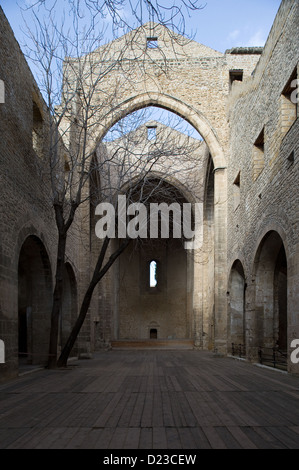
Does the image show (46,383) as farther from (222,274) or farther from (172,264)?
(172,264)

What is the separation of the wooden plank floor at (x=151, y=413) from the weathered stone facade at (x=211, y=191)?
171 cm

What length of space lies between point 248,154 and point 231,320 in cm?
553

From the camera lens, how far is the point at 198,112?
17.3 meters

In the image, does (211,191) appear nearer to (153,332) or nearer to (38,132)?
(38,132)

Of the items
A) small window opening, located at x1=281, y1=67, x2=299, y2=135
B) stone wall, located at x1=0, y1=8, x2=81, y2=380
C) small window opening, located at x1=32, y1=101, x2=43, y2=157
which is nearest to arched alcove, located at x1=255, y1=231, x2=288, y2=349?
small window opening, located at x1=281, y1=67, x2=299, y2=135

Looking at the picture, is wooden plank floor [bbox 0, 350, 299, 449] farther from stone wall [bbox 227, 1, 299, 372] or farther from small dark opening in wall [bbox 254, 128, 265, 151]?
small dark opening in wall [bbox 254, 128, 265, 151]

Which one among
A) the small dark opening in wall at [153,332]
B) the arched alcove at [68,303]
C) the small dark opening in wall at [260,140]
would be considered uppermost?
the small dark opening in wall at [260,140]

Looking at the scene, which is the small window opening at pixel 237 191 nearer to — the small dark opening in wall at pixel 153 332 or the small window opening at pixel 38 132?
the small window opening at pixel 38 132

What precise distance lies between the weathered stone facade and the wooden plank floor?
1713 mm

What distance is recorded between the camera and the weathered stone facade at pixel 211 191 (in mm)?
8539

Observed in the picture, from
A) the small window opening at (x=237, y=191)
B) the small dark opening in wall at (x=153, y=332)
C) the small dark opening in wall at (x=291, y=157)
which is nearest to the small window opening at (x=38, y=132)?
the small dark opening in wall at (x=291, y=157)

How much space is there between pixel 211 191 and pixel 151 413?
17.0 meters

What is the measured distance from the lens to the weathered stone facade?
28.0ft
